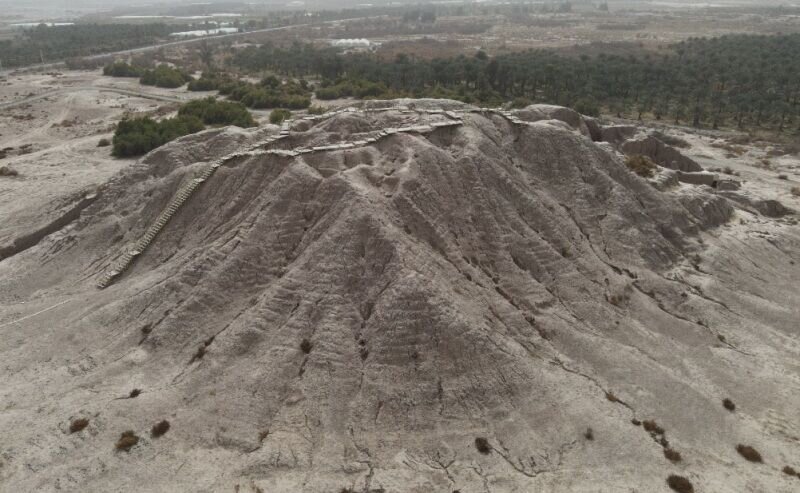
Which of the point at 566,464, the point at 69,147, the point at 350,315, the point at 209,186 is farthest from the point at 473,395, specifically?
the point at 69,147

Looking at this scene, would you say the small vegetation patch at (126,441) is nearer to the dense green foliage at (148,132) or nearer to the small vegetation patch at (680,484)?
the small vegetation patch at (680,484)

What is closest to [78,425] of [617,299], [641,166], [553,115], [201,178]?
[201,178]

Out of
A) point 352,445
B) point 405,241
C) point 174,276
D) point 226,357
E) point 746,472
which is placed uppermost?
point 405,241

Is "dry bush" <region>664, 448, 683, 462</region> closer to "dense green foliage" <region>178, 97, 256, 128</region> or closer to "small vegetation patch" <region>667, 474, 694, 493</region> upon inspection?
"small vegetation patch" <region>667, 474, 694, 493</region>

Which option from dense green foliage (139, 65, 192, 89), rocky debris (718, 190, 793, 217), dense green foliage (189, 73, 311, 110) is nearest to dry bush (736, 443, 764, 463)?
rocky debris (718, 190, 793, 217)

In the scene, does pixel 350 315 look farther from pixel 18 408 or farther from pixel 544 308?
pixel 18 408

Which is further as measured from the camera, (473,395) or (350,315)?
(350,315)
